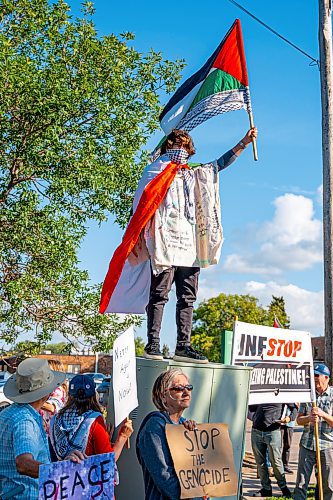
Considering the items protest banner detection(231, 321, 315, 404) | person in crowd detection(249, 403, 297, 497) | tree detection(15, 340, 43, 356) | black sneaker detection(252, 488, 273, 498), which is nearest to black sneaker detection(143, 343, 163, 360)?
protest banner detection(231, 321, 315, 404)

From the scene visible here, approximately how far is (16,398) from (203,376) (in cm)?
196

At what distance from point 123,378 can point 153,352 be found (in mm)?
947

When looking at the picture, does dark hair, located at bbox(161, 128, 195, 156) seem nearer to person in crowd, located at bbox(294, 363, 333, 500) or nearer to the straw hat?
the straw hat

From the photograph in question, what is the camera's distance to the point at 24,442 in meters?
3.78

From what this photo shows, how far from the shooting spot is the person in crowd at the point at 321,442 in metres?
7.71

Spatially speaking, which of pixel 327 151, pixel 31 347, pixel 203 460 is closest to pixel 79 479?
pixel 203 460

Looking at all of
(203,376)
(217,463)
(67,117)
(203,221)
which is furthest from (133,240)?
(67,117)

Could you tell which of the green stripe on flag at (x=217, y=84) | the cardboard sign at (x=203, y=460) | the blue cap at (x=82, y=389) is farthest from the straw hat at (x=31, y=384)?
the green stripe on flag at (x=217, y=84)

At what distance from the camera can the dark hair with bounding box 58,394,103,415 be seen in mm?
4727

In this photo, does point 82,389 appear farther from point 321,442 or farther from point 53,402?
point 321,442

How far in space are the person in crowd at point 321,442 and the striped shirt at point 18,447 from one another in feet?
13.9

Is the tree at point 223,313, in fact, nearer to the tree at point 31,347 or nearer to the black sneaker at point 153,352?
the tree at point 31,347

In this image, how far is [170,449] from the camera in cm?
412

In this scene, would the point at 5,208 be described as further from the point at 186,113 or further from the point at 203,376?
the point at 203,376
